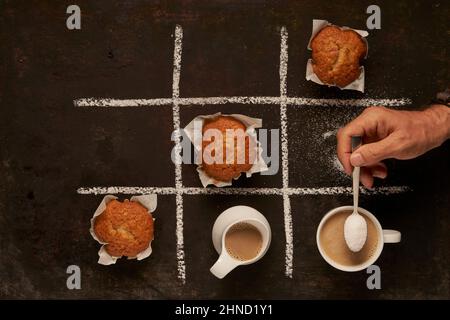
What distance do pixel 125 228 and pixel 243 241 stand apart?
1.78ft

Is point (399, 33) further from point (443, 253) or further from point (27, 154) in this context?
point (27, 154)

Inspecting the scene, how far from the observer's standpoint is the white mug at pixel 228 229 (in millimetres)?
2436

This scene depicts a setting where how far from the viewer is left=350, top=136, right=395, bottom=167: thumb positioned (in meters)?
2.30

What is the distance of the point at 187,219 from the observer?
2.76 metres

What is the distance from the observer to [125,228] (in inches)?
103

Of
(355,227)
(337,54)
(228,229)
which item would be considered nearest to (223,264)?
(228,229)

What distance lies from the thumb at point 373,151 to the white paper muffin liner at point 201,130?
48cm

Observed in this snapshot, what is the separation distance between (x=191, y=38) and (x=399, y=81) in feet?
3.33

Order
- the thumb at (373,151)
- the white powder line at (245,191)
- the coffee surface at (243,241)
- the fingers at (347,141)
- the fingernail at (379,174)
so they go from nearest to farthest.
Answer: the thumb at (373,151)
the fingers at (347,141)
the coffee surface at (243,241)
the fingernail at (379,174)
the white powder line at (245,191)

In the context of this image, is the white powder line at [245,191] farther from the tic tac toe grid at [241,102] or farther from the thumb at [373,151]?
the thumb at [373,151]

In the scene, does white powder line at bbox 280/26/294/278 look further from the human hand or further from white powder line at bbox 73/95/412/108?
the human hand

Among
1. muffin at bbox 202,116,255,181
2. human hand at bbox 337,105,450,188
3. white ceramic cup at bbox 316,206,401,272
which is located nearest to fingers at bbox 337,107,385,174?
human hand at bbox 337,105,450,188

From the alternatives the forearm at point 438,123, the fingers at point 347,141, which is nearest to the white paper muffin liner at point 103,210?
the fingers at point 347,141

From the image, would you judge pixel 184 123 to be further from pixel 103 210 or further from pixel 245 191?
pixel 103 210
